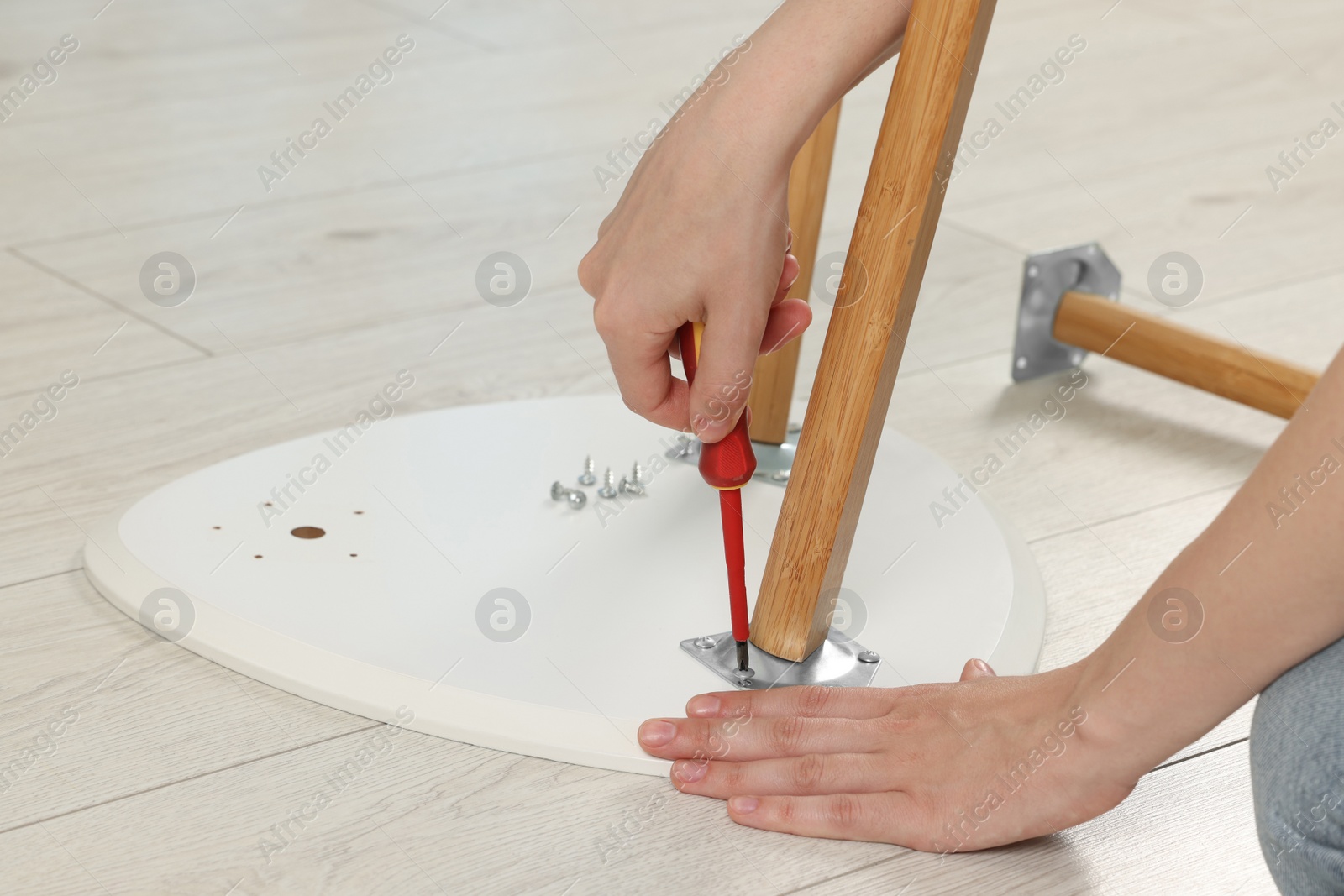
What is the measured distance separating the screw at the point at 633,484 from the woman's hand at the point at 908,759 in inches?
9.5

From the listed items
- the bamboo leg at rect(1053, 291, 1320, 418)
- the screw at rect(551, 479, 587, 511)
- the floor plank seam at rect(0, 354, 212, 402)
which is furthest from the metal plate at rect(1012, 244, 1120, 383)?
the floor plank seam at rect(0, 354, 212, 402)

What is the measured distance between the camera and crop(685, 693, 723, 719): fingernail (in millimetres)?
654

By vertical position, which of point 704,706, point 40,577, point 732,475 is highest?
point 732,475

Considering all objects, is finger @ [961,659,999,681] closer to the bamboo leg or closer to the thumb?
the thumb

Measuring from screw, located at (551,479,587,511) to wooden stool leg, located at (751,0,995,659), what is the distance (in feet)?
0.60

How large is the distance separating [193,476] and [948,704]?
1.61 ft

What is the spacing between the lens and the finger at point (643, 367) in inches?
22.1

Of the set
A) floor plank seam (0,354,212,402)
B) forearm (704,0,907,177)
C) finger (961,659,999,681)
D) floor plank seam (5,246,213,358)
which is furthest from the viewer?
floor plank seam (5,246,213,358)

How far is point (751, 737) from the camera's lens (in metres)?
0.64

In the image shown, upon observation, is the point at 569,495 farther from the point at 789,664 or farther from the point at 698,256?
the point at 698,256

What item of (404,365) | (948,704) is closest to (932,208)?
(948,704)

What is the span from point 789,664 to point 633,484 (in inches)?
8.5

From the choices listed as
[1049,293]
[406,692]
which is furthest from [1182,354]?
[406,692]

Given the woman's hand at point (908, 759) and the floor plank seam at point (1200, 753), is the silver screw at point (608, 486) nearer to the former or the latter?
the woman's hand at point (908, 759)
